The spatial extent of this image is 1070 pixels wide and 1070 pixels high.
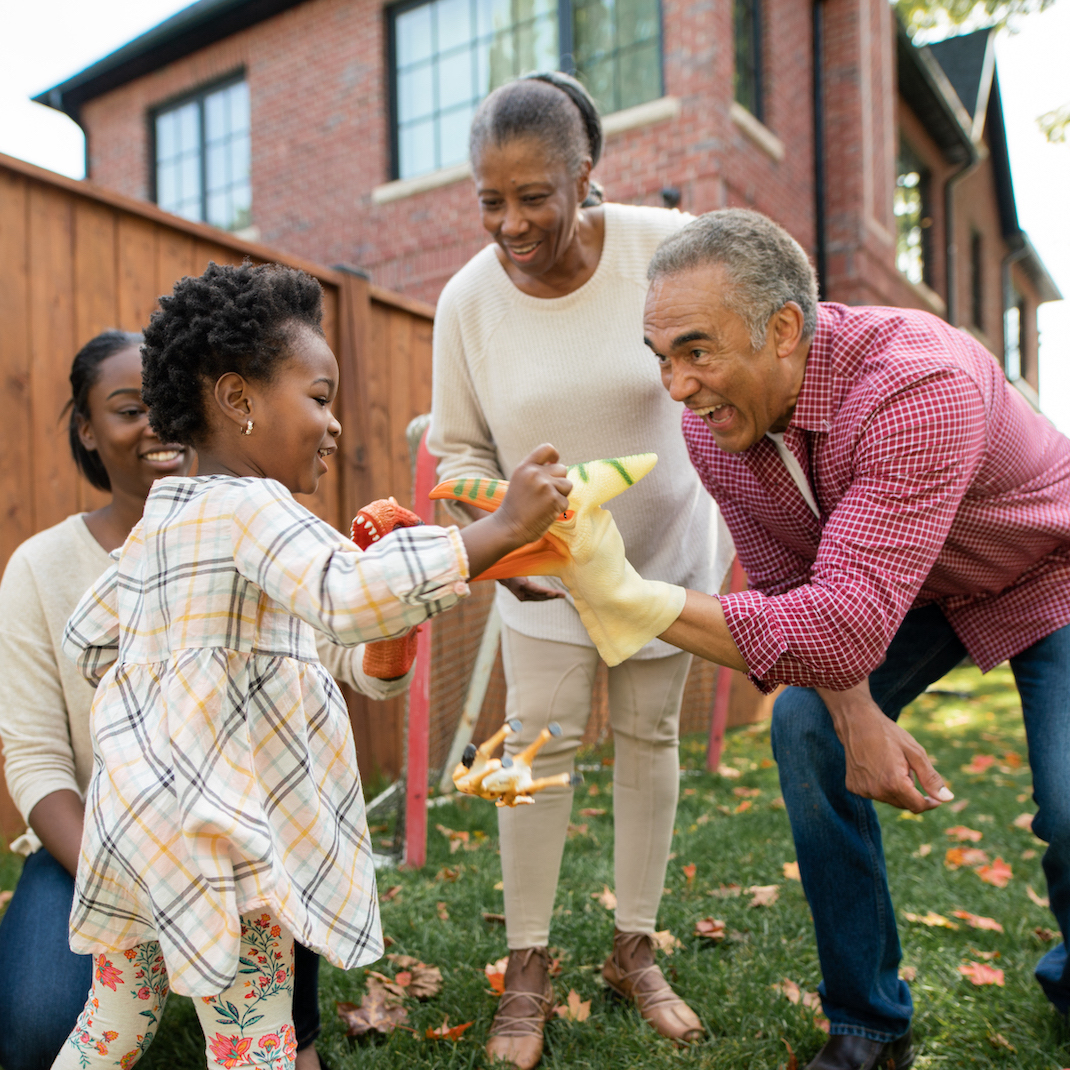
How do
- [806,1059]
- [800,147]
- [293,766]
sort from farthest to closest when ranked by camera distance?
[800,147] → [806,1059] → [293,766]

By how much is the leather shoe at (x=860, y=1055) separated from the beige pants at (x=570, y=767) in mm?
559

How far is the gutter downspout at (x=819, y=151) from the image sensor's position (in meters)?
9.58

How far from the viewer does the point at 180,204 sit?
1163cm

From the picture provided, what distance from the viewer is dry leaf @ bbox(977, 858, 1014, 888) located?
3.53 meters

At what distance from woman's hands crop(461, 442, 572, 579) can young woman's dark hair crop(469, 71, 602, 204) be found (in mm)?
1230

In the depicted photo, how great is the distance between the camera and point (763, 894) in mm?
3326

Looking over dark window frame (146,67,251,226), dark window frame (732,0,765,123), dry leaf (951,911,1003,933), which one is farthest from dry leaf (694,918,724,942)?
dark window frame (146,67,251,226)

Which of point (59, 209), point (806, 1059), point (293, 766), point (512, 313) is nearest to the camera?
point (293, 766)

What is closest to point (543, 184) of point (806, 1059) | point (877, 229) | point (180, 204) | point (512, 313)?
point (512, 313)

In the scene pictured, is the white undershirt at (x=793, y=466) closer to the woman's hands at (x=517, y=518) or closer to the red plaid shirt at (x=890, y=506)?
the red plaid shirt at (x=890, y=506)

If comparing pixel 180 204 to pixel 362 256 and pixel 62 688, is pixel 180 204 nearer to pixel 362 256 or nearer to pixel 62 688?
Result: pixel 362 256

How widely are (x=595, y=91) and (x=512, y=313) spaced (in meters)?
6.83

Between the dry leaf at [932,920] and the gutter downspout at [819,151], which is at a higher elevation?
the gutter downspout at [819,151]

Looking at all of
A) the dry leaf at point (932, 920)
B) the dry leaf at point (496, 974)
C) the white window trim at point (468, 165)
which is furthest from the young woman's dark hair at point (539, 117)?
the white window trim at point (468, 165)
